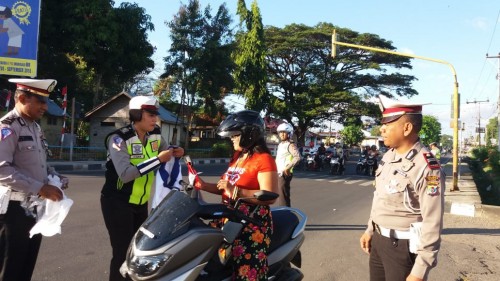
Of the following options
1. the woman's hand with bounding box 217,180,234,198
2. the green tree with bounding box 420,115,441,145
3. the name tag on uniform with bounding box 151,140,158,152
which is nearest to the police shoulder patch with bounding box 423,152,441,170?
the woman's hand with bounding box 217,180,234,198

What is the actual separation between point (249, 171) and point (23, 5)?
14660 millimetres

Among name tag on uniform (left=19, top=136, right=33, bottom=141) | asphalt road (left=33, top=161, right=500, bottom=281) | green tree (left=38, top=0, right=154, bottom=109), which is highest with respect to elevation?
green tree (left=38, top=0, right=154, bottom=109)

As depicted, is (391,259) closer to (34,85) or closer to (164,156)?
(164,156)

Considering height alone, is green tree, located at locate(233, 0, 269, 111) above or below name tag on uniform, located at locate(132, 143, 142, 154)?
above

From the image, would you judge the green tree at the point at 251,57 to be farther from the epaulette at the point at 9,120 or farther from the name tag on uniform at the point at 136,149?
the epaulette at the point at 9,120

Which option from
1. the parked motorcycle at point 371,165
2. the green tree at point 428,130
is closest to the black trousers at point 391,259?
the parked motorcycle at point 371,165

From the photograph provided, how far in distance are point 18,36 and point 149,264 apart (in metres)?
15.0

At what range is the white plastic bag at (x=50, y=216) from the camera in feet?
9.80

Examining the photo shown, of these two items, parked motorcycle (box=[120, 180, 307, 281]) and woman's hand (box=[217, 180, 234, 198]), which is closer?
parked motorcycle (box=[120, 180, 307, 281])

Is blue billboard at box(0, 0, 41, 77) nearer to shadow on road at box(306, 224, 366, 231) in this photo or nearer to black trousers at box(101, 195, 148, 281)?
shadow on road at box(306, 224, 366, 231)

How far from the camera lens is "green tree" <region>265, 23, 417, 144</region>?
36969 mm

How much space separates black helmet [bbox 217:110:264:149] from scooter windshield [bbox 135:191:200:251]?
0.55 m

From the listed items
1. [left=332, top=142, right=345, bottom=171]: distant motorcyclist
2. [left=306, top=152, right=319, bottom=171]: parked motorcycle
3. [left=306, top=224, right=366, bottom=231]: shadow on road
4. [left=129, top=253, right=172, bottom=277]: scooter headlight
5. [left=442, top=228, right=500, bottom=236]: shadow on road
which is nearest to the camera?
[left=129, top=253, right=172, bottom=277]: scooter headlight

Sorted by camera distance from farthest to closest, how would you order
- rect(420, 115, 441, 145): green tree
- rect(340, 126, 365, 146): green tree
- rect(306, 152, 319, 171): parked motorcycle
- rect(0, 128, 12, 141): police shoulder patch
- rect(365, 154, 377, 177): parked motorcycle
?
rect(420, 115, 441, 145): green tree < rect(340, 126, 365, 146): green tree < rect(306, 152, 319, 171): parked motorcycle < rect(365, 154, 377, 177): parked motorcycle < rect(0, 128, 12, 141): police shoulder patch
